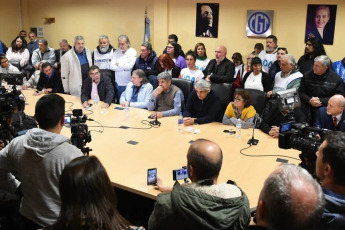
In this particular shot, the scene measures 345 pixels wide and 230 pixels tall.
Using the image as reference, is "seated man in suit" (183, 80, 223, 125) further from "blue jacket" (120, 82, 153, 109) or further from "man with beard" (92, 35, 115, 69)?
"man with beard" (92, 35, 115, 69)

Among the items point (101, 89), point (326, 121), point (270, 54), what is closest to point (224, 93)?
point (326, 121)

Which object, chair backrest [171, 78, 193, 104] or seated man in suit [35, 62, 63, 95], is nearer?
chair backrest [171, 78, 193, 104]

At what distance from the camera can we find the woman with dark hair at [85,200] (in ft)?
5.11

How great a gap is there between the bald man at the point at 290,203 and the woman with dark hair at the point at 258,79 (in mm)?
3853

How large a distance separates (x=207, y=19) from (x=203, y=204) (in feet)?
20.4

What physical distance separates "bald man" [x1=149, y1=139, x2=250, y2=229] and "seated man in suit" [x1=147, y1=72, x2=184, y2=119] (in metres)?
2.78

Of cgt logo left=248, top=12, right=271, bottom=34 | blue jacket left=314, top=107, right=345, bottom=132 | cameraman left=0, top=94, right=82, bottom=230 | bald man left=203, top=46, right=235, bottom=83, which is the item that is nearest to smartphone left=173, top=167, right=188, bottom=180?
cameraman left=0, top=94, right=82, bottom=230

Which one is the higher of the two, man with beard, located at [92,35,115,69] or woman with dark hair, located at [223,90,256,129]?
man with beard, located at [92,35,115,69]

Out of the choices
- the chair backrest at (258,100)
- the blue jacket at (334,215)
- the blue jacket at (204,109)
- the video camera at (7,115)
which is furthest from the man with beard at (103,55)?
the blue jacket at (334,215)

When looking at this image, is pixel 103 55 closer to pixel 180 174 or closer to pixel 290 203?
pixel 180 174

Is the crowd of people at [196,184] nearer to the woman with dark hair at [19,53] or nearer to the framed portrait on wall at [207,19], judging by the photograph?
the framed portrait on wall at [207,19]

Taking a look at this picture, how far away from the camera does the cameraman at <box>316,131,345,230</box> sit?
176 cm

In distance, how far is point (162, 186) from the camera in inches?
111

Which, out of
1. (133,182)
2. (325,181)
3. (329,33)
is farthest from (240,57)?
(325,181)
